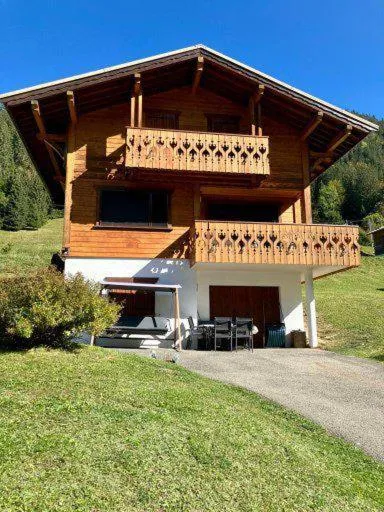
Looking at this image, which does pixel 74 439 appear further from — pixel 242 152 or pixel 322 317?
pixel 322 317

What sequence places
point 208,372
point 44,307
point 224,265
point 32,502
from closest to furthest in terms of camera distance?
point 32,502 → point 44,307 → point 208,372 → point 224,265

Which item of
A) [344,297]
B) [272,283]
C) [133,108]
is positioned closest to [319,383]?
[272,283]

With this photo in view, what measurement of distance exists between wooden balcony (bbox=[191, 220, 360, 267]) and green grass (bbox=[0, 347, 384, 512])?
769 cm

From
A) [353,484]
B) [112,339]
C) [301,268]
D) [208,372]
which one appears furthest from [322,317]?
[353,484]

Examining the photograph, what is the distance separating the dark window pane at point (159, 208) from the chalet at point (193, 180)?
1.5 inches

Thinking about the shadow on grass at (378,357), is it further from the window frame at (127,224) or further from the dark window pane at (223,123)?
the dark window pane at (223,123)

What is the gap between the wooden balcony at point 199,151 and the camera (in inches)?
574

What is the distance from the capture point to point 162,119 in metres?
16.7

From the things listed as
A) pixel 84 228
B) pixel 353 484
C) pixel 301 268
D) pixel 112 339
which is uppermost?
pixel 84 228

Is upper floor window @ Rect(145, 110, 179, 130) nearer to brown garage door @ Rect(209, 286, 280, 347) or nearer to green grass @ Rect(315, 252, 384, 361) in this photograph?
brown garage door @ Rect(209, 286, 280, 347)

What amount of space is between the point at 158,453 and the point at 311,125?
14.3 metres

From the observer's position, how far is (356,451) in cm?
550

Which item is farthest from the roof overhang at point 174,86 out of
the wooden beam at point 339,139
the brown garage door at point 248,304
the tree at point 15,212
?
the tree at point 15,212

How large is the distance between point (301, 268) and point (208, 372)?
735 cm
